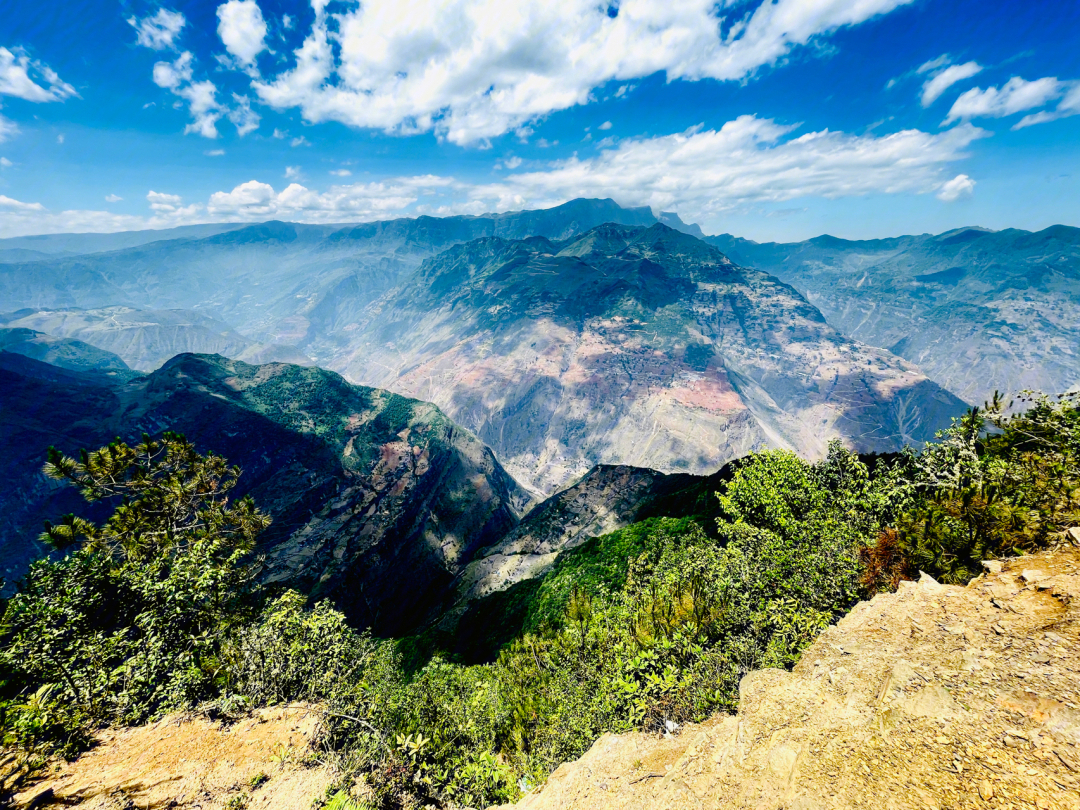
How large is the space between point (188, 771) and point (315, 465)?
12309 centimetres

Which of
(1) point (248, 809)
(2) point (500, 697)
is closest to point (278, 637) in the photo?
(1) point (248, 809)

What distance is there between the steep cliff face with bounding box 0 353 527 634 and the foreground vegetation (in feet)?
266

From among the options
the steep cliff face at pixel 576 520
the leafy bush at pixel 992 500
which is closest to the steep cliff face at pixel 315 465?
the steep cliff face at pixel 576 520

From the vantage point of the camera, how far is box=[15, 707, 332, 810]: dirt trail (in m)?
10.4

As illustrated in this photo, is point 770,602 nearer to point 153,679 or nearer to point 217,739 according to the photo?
point 217,739

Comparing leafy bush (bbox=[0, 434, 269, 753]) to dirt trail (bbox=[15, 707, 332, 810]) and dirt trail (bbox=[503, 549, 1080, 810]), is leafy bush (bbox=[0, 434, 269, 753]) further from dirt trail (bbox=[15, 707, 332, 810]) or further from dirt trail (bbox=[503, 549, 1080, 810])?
dirt trail (bbox=[503, 549, 1080, 810])

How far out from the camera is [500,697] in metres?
26.3

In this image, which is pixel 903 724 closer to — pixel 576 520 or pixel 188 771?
pixel 188 771

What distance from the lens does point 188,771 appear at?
1204 cm

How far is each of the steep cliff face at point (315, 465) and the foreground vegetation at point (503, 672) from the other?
266 feet

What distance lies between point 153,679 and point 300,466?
4762 inches

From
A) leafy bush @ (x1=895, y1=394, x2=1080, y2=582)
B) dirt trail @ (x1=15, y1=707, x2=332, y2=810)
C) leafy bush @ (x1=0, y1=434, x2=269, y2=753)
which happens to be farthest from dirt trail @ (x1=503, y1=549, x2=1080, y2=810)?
leafy bush @ (x1=0, y1=434, x2=269, y2=753)

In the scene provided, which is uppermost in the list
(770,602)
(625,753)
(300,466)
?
(770,602)

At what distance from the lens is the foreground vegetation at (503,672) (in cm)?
1354
